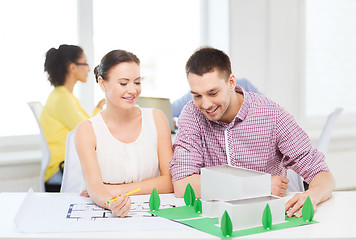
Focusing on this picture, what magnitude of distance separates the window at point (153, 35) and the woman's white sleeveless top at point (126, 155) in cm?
200

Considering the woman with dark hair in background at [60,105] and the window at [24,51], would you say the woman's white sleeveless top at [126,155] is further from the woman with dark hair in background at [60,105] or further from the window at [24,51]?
the window at [24,51]

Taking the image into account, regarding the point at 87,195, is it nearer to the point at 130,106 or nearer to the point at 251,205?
the point at 130,106

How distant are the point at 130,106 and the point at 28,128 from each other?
2.00m

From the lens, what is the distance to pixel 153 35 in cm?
400

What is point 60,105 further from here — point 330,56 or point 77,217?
point 330,56

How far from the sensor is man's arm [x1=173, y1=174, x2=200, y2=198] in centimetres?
170

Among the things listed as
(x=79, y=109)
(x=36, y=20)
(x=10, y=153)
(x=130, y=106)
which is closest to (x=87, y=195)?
(x=130, y=106)

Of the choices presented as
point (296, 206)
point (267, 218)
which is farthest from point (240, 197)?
point (296, 206)

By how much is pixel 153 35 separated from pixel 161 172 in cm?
227

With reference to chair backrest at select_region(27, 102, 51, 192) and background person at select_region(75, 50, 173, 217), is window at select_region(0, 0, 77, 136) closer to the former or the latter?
chair backrest at select_region(27, 102, 51, 192)

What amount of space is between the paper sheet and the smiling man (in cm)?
24

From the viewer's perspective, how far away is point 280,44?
411cm

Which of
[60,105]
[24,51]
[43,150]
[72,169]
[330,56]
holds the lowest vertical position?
[43,150]

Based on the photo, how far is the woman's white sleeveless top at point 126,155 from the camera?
1837 mm
